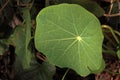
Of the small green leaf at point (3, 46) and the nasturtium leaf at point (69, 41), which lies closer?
the nasturtium leaf at point (69, 41)

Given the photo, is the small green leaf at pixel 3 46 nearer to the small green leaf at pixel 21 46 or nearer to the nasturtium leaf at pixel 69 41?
the small green leaf at pixel 21 46

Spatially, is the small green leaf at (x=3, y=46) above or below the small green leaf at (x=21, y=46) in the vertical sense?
below

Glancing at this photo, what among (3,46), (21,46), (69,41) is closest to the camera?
(69,41)

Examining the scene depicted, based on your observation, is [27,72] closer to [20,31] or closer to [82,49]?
[20,31]

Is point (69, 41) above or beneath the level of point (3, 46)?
above

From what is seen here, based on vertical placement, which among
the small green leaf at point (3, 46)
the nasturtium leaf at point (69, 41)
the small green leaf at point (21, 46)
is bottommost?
the small green leaf at point (3, 46)

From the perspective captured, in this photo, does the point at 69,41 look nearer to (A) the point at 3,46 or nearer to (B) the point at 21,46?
(B) the point at 21,46

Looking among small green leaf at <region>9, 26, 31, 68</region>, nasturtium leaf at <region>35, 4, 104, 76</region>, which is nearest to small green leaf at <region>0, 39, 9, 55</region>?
small green leaf at <region>9, 26, 31, 68</region>

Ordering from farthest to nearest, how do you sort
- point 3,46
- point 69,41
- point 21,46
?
point 3,46 → point 21,46 → point 69,41

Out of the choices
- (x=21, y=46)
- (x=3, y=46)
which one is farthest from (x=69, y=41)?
(x=3, y=46)

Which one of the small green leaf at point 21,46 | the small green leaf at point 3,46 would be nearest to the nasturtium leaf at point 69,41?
the small green leaf at point 21,46
